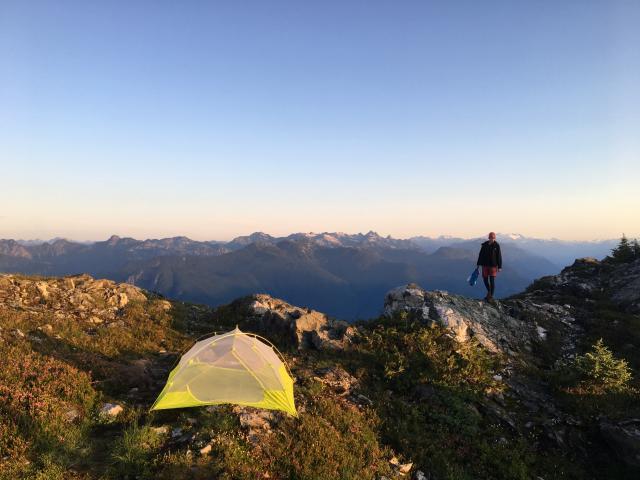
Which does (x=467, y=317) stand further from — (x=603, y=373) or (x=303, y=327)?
(x=303, y=327)

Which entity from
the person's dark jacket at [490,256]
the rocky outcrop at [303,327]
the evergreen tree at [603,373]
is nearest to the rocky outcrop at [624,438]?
the evergreen tree at [603,373]

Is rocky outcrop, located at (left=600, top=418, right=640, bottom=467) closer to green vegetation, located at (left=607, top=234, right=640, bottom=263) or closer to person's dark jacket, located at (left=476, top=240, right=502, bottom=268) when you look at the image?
person's dark jacket, located at (left=476, top=240, right=502, bottom=268)

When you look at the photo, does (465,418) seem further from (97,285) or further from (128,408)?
(97,285)

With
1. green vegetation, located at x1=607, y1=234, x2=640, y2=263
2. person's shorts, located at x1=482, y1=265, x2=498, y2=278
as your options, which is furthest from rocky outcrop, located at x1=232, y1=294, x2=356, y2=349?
green vegetation, located at x1=607, y1=234, x2=640, y2=263

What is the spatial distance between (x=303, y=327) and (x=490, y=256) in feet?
41.4

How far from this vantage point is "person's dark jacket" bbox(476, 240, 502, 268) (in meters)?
21.9

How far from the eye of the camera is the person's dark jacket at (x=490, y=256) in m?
21.9

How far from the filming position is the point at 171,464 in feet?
26.3

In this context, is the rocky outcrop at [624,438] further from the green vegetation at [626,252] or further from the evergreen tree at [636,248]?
the evergreen tree at [636,248]

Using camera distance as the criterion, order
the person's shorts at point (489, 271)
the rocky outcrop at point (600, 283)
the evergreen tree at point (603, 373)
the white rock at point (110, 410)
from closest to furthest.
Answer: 1. the white rock at point (110, 410)
2. the evergreen tree at point (603, 373)
3. the person's shorts at point (489, 271)
4. the rocky outcrop at point (600, 283)

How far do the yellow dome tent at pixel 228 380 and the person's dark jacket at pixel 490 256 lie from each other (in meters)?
15.9

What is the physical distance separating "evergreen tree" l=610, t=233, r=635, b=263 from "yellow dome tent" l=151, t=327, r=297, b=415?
122 ft

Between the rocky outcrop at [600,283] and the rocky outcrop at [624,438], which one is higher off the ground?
the rocky outcrop at [600,283]

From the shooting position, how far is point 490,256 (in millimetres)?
21828
